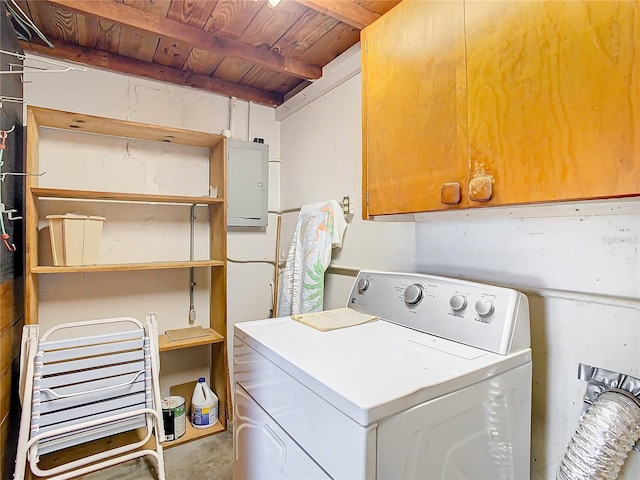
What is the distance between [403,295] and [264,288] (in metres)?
1.51

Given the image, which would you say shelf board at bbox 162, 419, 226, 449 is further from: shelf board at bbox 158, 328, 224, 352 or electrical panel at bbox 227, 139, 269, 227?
electrical panel at bbox 227, 139, 269, 227

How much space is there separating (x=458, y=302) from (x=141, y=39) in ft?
6.77

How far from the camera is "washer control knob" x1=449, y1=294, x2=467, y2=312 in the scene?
3.35ft

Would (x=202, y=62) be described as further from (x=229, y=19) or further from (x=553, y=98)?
(x=553, y=98)

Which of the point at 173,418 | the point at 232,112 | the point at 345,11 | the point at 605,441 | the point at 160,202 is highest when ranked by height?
the point at 345,11

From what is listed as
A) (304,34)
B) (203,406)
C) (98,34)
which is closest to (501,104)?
(304,34)

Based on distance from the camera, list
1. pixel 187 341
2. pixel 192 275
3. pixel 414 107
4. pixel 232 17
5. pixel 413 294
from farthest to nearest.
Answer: pixel 192 275
pixel 187 341
pixel 232 17
pixel 413 294
pixel 414 107

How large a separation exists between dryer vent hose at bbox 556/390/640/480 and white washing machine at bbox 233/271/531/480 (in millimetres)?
134

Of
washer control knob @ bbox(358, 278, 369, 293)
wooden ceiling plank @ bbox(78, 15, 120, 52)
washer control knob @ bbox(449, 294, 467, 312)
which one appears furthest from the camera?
wooden ceiling plank @ bbox(78, 15, 120, 52)

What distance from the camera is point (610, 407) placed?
0.81 m

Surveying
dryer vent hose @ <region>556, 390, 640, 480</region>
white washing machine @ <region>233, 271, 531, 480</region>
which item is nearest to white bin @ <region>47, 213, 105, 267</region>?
white washing machine @ <region>233, 271, 531, 480</region>

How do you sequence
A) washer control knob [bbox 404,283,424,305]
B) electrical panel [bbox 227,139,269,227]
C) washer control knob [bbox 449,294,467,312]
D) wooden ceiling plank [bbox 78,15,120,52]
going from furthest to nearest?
electrical panel [bbox 227,139,269,227], wooden ceiling plank [bbox 78,15,120,52], washer control knob [bbox 404,283,424,305], washer control knob [bbox 449,294,467,312]

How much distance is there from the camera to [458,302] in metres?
1.04

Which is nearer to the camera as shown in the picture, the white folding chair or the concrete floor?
the white folding chair
